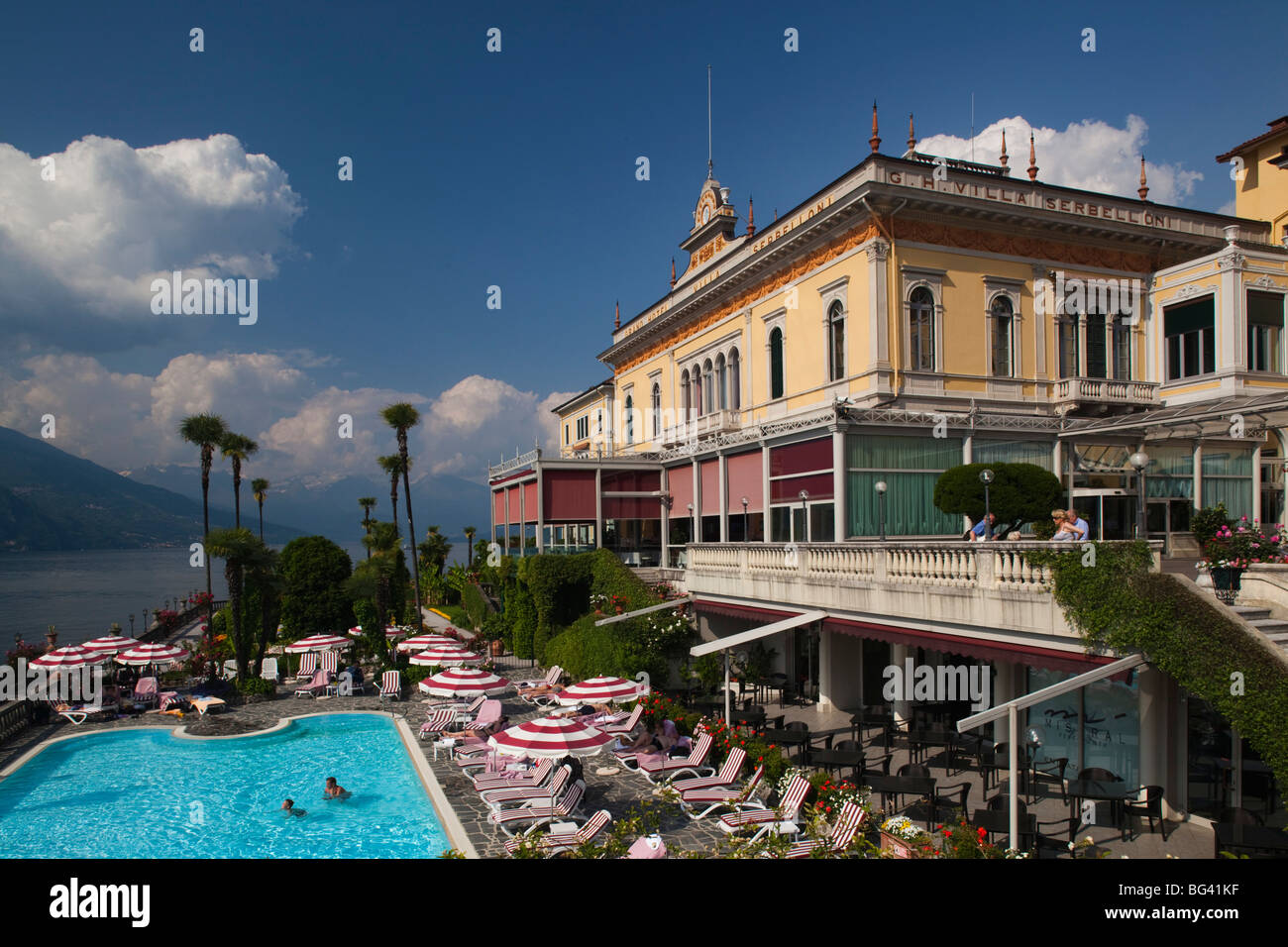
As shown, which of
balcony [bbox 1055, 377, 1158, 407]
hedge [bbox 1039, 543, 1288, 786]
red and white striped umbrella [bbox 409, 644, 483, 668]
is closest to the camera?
hedge [bbox 1039, 543, 1288, 786]

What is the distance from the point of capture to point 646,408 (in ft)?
124

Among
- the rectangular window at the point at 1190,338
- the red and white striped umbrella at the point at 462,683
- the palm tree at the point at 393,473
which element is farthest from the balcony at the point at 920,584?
the palm tree at the point at 393,473

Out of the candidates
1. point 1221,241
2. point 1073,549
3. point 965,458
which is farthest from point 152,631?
point 1221,241

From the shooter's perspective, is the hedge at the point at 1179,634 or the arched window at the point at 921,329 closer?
the hedge at the point at 1179,634

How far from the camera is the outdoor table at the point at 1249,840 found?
8.80 metres

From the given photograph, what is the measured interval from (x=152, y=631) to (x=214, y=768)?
2419 cm

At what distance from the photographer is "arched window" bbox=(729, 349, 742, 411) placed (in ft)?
97.2

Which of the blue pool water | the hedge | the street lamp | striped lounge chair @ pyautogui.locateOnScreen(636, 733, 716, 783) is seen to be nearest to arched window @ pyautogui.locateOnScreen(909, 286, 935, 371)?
the street lamp

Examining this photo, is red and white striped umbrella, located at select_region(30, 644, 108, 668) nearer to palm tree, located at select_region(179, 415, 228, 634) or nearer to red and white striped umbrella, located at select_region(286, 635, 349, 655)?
red and white striped umbrella, located at select_region(286, 635, 349, 655)

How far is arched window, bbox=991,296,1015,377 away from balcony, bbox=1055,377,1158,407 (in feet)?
5.31

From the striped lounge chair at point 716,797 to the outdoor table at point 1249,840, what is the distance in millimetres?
6135

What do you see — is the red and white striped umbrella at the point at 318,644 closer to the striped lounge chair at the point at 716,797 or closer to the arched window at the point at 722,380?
the arched window at the point at 722,380

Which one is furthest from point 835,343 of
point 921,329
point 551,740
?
point 551,740

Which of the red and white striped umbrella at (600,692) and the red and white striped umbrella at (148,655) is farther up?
the red and white striped umbrella at (600,692)
